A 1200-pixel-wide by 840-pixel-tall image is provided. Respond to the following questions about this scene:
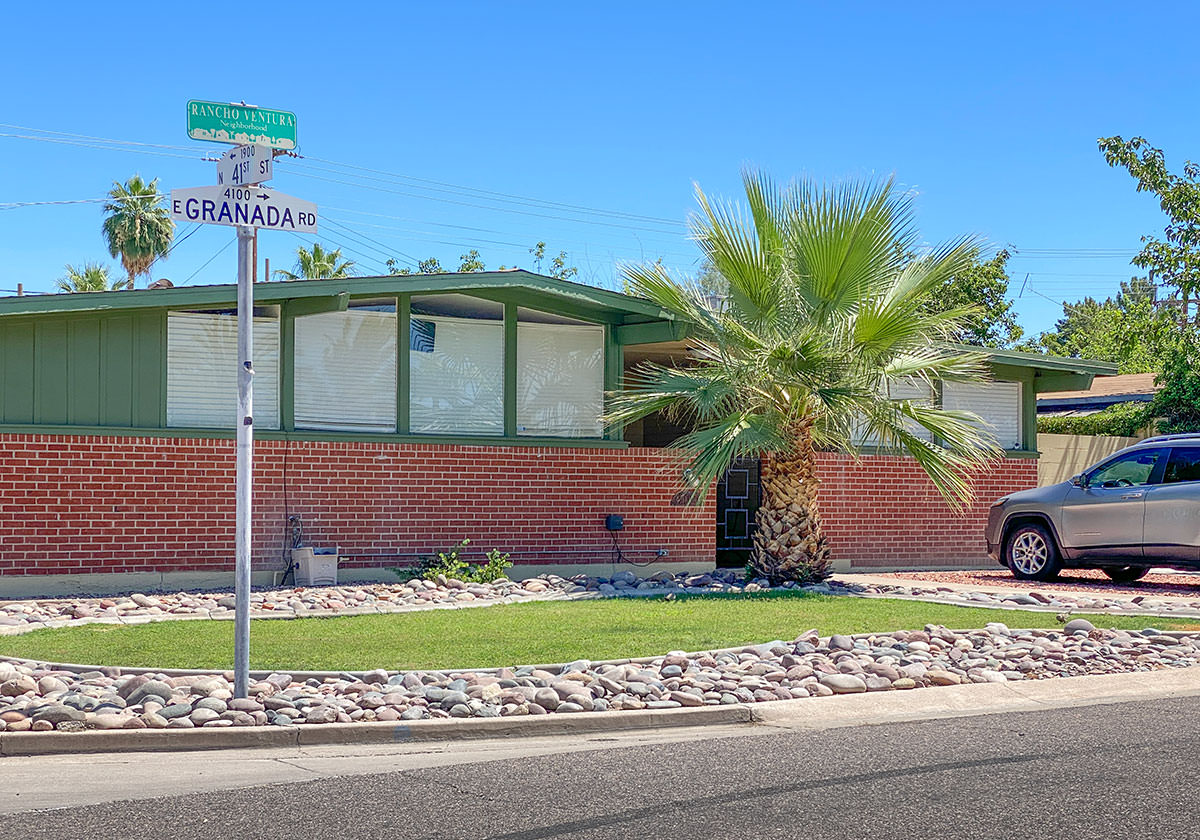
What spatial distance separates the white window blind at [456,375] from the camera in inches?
642

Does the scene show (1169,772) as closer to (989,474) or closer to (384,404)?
(384,404)

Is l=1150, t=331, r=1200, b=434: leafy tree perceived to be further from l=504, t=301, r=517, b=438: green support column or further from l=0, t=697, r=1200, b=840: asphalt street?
l=0, t=697, r=1200, b=840: asphalt street

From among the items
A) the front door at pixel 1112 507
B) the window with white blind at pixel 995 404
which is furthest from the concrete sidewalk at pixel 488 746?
the window with white blind at pixel 995 404

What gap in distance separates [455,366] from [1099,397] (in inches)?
779

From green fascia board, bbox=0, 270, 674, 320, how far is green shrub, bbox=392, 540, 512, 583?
314 cm

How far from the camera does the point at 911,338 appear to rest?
1507 cm

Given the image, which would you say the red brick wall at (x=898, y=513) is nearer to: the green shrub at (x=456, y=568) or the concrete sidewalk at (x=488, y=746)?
the green shrub at (x=456, y=568)

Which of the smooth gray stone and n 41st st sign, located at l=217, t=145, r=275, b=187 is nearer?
n 41st st sign, located at l=217, t=145, r=275, b=187

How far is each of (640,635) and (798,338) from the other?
4.87m

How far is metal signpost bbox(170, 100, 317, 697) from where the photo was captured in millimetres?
8148

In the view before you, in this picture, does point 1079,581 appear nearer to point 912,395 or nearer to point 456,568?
point 912,395

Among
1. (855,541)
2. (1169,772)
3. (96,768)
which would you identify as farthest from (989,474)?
(96,768)

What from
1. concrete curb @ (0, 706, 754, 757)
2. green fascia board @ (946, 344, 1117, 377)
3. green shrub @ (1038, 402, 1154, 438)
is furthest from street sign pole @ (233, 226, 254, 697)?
green shrub @ (1038, 402, 1154, 438)

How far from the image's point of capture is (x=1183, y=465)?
16.3 meters
